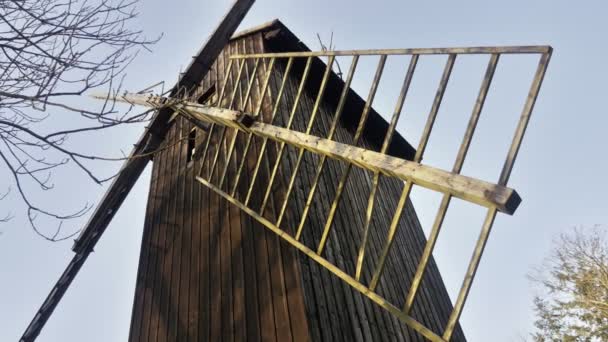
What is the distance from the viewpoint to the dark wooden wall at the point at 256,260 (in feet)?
11.7

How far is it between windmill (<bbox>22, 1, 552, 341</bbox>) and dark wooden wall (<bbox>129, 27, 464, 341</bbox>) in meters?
0.02

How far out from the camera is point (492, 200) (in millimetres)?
2377

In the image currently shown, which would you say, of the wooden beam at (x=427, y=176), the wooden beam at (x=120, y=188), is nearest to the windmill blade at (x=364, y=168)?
the wooden beam at (x=427, y=176)

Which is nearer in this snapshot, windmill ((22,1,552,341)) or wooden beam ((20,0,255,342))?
windmill ((22,1,552,341))

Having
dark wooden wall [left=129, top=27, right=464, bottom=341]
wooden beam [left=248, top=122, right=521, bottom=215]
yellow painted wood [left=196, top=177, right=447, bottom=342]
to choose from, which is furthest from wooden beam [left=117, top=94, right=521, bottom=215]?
yellow painted wood [left=196, top=177, right=447, bottom=342]

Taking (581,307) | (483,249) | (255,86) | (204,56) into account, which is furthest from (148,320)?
(581,307)

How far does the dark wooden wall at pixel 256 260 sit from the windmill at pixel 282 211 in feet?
0.06

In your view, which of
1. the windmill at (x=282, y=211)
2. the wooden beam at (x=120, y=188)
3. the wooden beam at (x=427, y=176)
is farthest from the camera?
the wooden beam at (x=120, y=188)

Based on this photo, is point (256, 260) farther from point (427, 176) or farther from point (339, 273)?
point (427, 176)

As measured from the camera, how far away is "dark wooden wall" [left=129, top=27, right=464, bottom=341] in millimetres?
3578

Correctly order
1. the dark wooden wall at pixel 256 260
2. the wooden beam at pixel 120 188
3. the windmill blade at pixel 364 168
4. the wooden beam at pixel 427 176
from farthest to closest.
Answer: the wooden beam at pixel 120 188 < the dark wooden wall at pixel 256 260 < the windmill blade at pixel 364 168 < the wooden beam at pixel 427 176

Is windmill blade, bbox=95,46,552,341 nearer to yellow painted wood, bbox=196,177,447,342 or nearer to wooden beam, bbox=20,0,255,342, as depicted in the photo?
yellow painted wood, bbox=196,177,447,342

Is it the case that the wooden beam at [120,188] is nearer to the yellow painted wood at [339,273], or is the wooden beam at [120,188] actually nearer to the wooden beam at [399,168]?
the wooden beam at [399,168]

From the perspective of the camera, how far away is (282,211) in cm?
391
